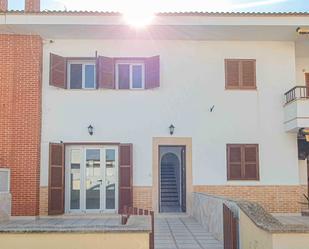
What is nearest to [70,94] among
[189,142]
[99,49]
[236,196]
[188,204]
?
[99,49]

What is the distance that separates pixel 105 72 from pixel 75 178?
3.98 metres

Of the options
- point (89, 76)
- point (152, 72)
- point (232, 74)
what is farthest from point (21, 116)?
point (232, 74)

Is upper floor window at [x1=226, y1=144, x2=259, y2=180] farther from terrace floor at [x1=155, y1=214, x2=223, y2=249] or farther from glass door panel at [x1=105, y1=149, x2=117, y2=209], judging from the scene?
glass door panel at [x1=105, y1=149, x2=117, y2=209]

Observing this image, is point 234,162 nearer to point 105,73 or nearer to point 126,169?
point 126,169

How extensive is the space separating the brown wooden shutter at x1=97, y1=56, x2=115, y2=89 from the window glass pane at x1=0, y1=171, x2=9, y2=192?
174 inches

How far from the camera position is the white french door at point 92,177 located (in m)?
15.9

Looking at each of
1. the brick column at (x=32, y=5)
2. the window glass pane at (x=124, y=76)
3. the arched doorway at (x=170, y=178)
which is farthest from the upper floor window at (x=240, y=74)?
the brick column at (x=32, y=5)

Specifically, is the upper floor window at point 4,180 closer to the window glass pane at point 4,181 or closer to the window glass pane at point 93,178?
the window glass pane at point 4,181

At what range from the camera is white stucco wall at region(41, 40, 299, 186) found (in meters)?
15.9

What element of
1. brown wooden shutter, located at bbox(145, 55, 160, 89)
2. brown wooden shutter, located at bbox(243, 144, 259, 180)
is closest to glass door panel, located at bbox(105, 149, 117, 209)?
brown wooden shutter, located at bbox(145, 55, 160, 89)

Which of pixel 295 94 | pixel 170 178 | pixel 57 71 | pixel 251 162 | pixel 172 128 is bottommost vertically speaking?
pixel 170 178

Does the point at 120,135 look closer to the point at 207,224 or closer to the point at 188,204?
the point at 188,204

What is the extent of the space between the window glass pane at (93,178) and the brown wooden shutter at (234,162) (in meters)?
4.69

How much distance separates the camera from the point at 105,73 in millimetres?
15891
